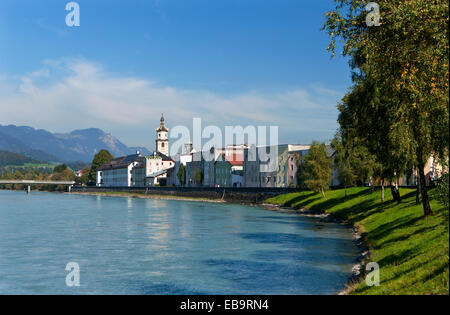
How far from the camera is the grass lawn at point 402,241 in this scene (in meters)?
16.6

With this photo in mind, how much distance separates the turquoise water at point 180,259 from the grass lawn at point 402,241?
2264 mm

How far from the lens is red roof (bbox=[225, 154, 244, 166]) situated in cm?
14762

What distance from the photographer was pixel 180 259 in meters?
31.6

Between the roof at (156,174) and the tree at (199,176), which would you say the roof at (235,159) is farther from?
the roof at (156,174)

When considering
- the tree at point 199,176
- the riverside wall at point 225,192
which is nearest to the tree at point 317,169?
the riverside wall at point 225,192

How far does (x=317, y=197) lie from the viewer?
79812 millimetres

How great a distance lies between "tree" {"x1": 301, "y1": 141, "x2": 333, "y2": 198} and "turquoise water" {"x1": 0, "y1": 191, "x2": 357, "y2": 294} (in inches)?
1030

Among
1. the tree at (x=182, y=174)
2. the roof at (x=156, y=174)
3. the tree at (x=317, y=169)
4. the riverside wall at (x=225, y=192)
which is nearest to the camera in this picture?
the tree at (x=317, y=169)

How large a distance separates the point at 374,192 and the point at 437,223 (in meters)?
35.2

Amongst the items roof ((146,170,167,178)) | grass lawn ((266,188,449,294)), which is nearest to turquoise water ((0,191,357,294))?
grass lawn ((266,188,449,294))

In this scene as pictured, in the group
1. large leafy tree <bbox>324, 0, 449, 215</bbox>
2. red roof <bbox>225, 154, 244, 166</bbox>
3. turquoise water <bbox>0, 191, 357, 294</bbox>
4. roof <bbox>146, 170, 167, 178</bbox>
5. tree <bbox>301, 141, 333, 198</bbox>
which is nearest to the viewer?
large leafy tree <bbox>324, 0, 449, 215</bbox>

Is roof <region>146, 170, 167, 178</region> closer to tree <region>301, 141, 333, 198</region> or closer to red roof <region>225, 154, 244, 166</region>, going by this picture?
red roof <region>225, 154, 244, 166</region>

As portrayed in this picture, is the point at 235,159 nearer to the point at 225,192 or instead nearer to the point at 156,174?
the point at 225,192
